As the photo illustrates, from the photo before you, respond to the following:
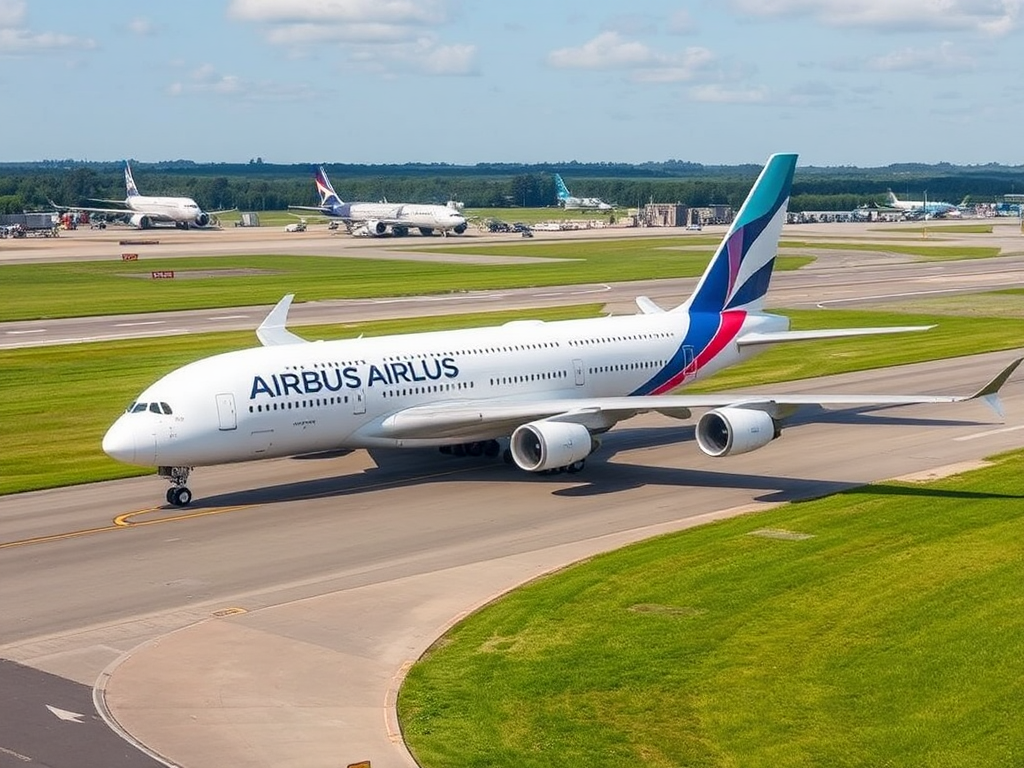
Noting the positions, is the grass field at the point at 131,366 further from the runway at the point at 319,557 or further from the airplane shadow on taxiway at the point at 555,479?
the airplane shadow on taxiway at the point at 555,479

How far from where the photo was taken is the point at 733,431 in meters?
40.1

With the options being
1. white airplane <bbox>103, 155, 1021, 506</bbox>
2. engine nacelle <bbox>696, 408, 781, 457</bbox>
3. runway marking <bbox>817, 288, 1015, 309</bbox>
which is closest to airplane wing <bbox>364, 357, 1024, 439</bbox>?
white airplane <bbox>103, 155, 1021, 506</bbox>

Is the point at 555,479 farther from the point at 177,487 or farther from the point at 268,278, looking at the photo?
the point at 268,278

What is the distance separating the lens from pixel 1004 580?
31.0 metres

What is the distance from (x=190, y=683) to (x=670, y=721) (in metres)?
8.67

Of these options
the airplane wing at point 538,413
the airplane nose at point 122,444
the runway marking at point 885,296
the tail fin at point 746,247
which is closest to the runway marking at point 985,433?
the airplane wing at point 538,413

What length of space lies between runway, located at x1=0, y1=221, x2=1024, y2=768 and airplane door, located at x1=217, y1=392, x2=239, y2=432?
8.15ft

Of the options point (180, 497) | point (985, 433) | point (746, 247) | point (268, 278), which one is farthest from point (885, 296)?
point (180, 497)

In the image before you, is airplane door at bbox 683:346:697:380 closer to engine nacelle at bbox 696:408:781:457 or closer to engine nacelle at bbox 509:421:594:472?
engine nacelle at bbox 509:421:594:472

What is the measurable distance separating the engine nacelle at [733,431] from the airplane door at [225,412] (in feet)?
42.6

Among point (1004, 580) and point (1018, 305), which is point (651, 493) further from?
point (1018, 305)

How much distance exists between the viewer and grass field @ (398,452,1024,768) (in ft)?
74.1

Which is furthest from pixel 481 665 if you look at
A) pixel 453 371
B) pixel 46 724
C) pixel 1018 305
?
pixel 1018 305

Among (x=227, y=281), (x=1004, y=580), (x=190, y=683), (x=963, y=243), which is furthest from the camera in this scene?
(x=963, y=243)
